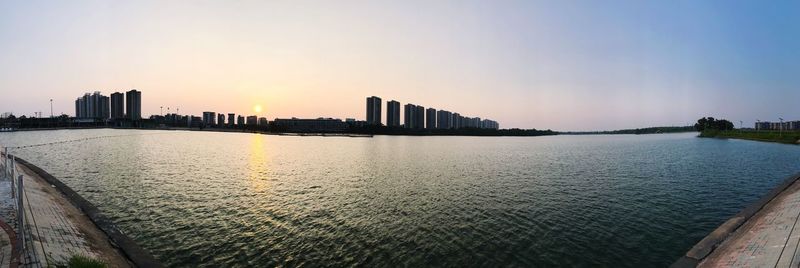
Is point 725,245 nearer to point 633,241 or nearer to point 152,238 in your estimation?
point 633,241

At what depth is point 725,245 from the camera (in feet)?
59.4

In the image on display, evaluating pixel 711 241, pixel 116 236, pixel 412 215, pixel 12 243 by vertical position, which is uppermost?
pixel 12 243

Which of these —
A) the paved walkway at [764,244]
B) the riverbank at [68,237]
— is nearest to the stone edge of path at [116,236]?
the riverbank at [68,237]

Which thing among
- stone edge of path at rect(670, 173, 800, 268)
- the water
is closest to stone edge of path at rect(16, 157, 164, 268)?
the water

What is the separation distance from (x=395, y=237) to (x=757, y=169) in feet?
211

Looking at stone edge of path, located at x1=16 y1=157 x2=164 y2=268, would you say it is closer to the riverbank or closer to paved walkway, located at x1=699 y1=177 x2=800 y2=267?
the riverbank

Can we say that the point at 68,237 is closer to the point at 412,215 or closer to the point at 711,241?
the point at 412,215

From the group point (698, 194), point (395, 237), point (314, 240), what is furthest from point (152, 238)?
point (698, 194)

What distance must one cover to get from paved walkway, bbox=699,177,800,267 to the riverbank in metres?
25.3

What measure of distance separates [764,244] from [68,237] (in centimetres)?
3163

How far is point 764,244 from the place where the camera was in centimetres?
1634

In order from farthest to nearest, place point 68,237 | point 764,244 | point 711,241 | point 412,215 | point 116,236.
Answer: point 412,215
point 116,236
point 711,241
point 764,244
point 68,237

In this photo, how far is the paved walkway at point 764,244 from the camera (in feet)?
47.0

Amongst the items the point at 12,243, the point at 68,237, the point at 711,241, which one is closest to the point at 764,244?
the point at 711,241
